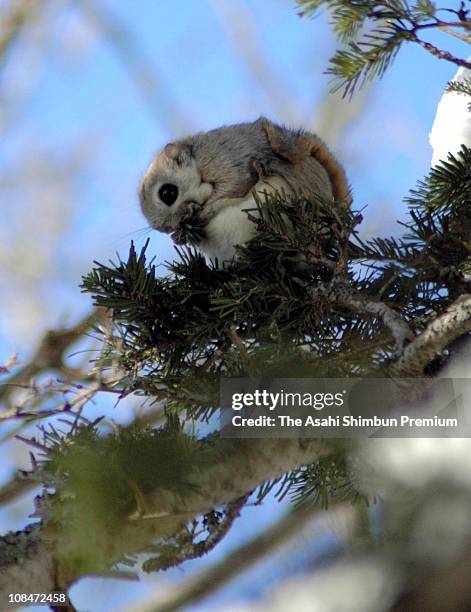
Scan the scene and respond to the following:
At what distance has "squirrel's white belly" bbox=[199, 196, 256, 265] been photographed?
1.19 metres

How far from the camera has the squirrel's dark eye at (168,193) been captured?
4.54 feet

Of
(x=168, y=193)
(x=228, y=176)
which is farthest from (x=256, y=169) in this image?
(x=168, y=193)

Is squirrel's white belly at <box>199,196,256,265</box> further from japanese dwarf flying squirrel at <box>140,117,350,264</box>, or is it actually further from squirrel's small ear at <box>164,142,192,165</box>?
squirrel's small ear at <box>164,142,192,165</box>

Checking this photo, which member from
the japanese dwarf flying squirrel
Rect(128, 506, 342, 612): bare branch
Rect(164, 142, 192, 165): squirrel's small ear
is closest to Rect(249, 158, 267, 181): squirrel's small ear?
the japanese dwarf flying squirrel

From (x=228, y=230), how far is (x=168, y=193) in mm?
226

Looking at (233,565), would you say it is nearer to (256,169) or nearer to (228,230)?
(228,230)

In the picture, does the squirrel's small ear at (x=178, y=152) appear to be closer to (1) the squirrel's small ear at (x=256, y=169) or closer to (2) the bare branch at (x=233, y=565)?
(1) the squirrel's small ear at (x=256, y=169)

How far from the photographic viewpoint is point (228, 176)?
133 centimetres

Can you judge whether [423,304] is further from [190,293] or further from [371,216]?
[371,216]

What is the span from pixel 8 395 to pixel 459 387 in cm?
140

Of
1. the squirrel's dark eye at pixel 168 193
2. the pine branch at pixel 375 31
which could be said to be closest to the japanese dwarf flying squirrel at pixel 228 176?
the squirrel's dark eye at pixel 168 193

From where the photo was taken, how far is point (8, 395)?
1.93 meters

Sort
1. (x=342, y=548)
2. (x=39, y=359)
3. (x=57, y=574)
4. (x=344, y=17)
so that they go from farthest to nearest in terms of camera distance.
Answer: (x=39, y=359) → (x=344, y=17) → (x=57, y=574) → (x=342, y=548)

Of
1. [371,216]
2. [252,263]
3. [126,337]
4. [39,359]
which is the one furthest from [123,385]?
[371,216]
